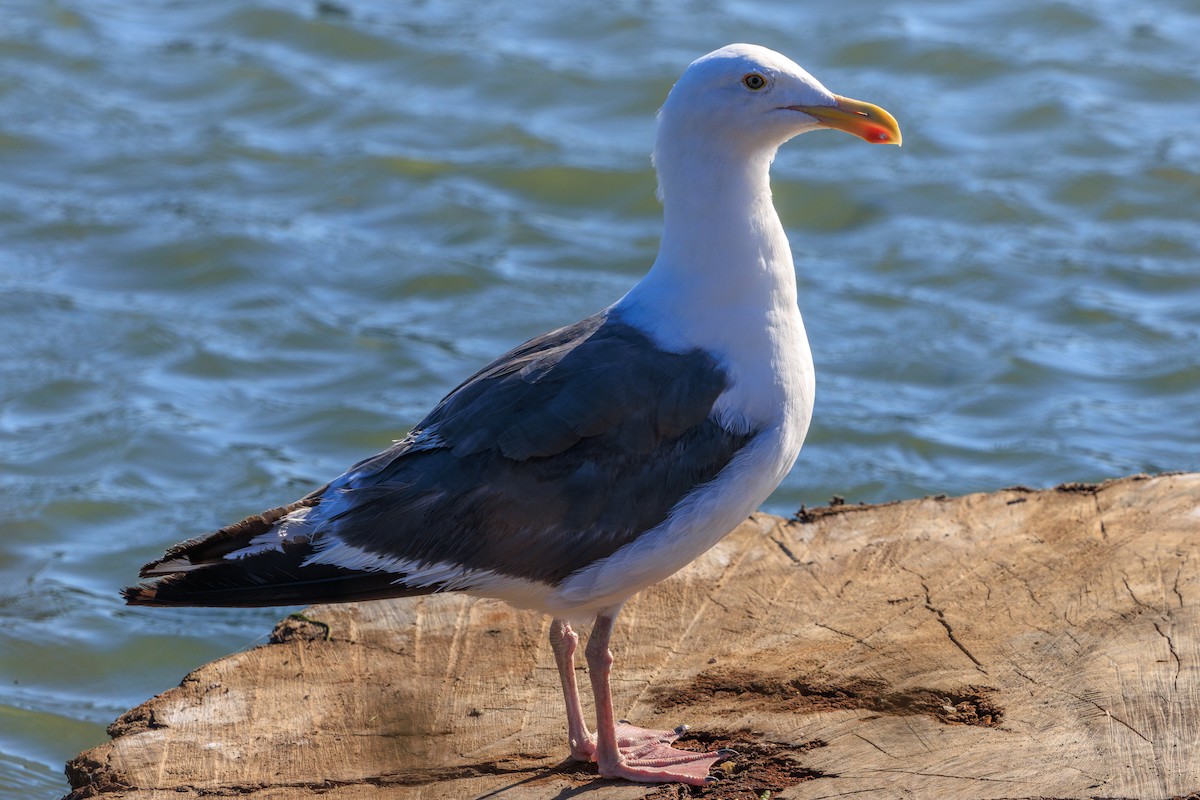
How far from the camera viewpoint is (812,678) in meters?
4.91

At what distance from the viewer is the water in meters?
8.41

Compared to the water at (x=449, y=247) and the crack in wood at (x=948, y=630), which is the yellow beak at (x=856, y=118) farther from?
the water at (x=449, y=247)

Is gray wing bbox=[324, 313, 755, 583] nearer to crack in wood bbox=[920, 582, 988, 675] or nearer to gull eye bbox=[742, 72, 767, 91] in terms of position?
gull eye bbox=[742, 72, 767, 91]

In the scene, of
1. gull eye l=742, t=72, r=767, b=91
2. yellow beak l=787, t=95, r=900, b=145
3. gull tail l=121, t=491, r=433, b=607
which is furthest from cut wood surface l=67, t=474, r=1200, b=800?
gull eye l=742, t=72, r=767, b=91

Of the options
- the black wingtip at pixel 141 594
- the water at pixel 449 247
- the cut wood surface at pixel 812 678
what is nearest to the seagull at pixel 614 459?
the black wingtip at pixel 141 594

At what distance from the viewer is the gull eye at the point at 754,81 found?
4711 millimetres

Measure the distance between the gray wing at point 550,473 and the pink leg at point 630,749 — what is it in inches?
13.6

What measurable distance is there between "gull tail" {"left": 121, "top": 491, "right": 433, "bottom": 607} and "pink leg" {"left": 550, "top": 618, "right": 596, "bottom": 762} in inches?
21.8

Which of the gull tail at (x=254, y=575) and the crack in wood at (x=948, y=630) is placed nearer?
the gull tail at (x=254, y=575)

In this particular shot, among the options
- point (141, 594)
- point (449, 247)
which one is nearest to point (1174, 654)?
point (141, 594)

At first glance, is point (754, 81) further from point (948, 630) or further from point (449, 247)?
point (449, 247)

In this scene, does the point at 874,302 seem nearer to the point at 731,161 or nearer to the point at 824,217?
the point at 824,217

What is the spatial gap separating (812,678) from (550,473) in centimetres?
115

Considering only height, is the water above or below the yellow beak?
above
